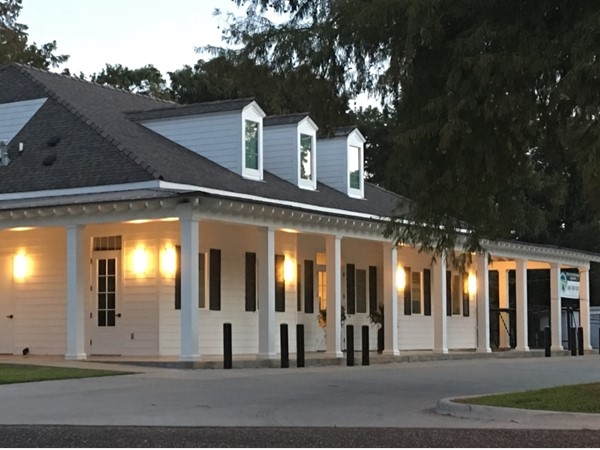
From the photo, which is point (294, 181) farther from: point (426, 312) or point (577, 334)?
point (577, 334)

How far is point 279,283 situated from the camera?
1045 inches

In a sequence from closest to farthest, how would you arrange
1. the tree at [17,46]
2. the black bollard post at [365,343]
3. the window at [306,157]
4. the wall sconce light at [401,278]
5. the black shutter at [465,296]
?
the black bollard post at [365,343]
the window at [306,157]
the wall sconce light at [401,278]
the black shutter at [465,296]
the tree at [17,46]

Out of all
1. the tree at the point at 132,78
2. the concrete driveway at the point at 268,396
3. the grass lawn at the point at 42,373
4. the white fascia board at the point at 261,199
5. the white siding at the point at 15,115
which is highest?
the tree at the point at 132,78

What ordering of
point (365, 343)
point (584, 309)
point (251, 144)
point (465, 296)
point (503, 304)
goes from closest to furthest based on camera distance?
point (365, 343) < point (251, 144) < point (465, 296) < point (503, 304) < point (584, 309)

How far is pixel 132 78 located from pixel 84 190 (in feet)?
94.7

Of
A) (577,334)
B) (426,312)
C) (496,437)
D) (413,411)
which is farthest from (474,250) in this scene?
(577,334)

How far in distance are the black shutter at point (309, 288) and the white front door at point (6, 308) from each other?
24.3ft

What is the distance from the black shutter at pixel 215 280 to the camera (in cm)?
2438

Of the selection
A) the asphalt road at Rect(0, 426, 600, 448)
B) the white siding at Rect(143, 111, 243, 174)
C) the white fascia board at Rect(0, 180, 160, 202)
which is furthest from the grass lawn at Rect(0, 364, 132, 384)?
the white siding at Rect(143, 111, 243, 174)

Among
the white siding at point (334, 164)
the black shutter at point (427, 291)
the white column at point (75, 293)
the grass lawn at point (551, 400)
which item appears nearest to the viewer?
the grass lawn at point (551, 400)

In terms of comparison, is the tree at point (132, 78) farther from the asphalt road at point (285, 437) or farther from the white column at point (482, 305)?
the asphalt road at point (285, 437)

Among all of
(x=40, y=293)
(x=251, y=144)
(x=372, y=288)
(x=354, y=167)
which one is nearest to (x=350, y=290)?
(x=372, y=288)

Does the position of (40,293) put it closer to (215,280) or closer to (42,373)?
(215,280)

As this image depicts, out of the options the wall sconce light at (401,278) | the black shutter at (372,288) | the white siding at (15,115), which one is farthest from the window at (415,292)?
the white siding at (15,115)
